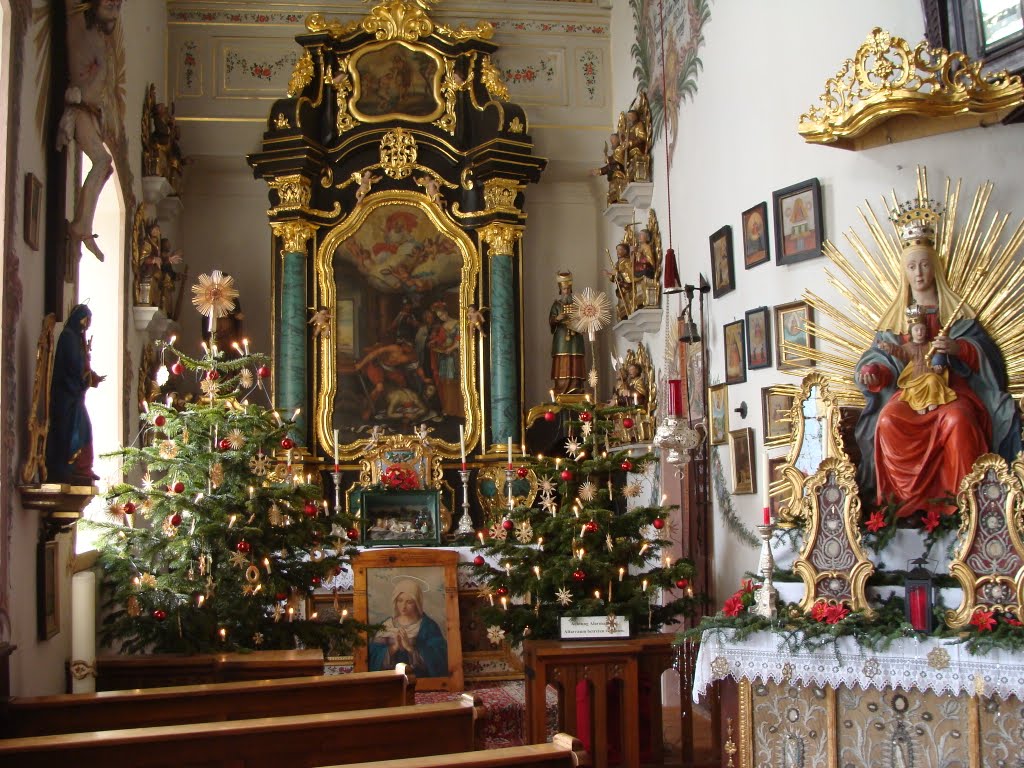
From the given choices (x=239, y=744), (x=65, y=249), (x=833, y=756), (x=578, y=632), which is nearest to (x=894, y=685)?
(x=833, y=756)

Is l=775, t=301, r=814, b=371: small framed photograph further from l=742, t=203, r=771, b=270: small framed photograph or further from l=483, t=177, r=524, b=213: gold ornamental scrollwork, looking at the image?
l=483, t=177, r=524, b=213: gold ornamental scrollwork

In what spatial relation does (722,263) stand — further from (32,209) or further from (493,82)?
(32,209)

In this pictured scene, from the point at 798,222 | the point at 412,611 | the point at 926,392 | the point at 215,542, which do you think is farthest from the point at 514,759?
the point at 412,611

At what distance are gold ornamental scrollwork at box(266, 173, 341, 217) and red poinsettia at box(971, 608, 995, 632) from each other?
850 centimetres

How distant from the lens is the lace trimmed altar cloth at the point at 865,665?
531 cm

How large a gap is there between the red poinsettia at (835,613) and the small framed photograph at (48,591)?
15.2ft

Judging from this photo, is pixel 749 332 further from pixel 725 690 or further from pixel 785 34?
pixel 725 690

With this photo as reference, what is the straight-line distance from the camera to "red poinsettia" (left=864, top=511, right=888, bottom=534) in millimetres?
6076

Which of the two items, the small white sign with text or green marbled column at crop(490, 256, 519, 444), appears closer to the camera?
the small white sign with text

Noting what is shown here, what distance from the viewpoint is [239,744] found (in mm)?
4891

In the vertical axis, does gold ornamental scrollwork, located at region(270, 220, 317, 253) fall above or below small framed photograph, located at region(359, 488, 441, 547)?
above

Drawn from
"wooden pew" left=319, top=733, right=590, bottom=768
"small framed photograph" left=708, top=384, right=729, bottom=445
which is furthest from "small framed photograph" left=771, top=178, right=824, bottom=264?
"wooden pew" left=319, top=733, right=590, bottom=768

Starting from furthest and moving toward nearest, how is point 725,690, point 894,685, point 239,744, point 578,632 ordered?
point 578,632, point 725,690, point 894,685, point 239,744

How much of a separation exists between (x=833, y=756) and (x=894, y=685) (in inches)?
20.1
